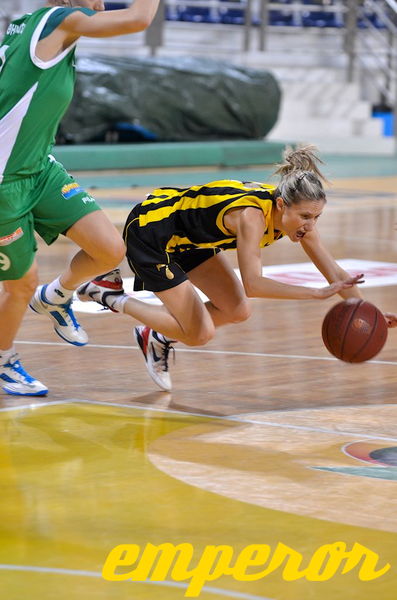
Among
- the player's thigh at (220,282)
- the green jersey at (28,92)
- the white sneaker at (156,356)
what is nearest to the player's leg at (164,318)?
the white sneaker at (156,356)

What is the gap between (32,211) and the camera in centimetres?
524

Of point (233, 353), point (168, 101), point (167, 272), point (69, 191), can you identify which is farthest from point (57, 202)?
point (168, 101)

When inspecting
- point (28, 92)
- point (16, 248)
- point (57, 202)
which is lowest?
point (16, 248)

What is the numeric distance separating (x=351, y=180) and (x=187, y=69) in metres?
3.13

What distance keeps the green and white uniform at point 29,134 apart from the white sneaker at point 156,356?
0.80 m

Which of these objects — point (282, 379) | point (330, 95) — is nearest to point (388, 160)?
point (330, 95)

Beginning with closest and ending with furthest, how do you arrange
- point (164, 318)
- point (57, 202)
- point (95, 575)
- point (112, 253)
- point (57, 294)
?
point (95, 575)
point (57, 202)
point (112, 253)
point (164, 318)
point (57, 294)

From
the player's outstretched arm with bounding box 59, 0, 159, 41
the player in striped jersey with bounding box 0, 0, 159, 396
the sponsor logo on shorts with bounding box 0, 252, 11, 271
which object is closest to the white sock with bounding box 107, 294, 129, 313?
the player in striped jersey with bounding box 0, 0, 159, 396

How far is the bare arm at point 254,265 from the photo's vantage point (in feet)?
16.3

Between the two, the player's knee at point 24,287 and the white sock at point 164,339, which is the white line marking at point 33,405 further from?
the white sock at point 164,339

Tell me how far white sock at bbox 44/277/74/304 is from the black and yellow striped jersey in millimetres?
486

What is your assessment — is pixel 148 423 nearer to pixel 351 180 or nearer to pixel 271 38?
pixel 351 180

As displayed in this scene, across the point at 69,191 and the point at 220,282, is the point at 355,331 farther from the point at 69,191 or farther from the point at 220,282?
the point at 69,191

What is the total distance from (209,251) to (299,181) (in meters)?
0.79
